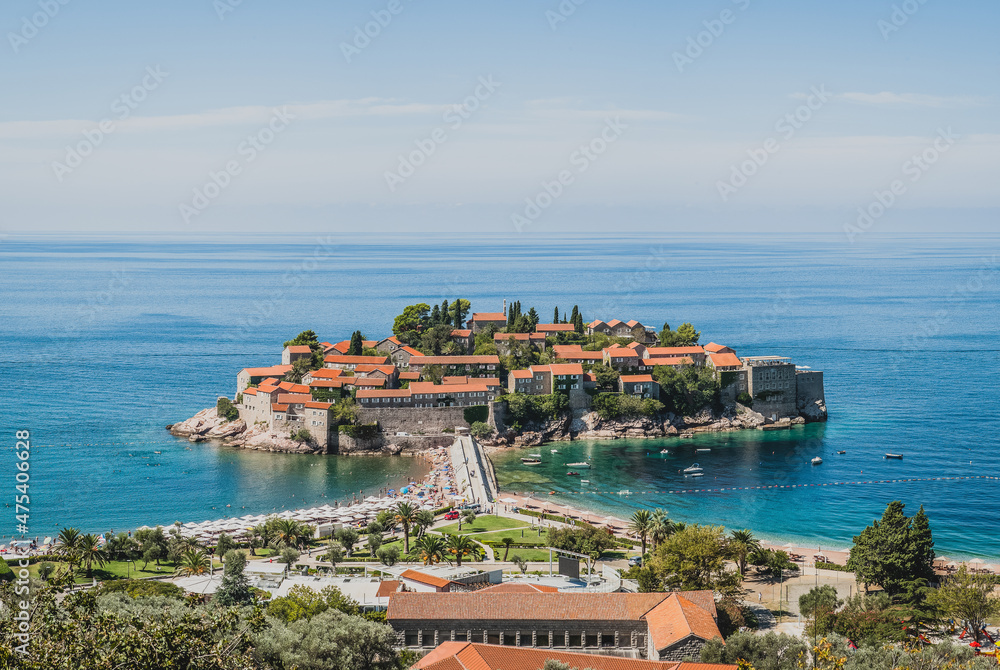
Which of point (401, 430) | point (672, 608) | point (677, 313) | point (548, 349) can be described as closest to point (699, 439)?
point (548, 349)

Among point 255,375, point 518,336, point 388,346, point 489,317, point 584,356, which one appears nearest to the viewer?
point 255,375

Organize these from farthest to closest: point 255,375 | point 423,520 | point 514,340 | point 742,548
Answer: point 514,340 < point 255,375 < point 423,520 < point 742,548

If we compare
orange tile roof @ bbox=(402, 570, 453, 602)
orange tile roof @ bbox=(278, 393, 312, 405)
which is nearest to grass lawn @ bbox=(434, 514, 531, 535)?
orange tile roof @ bbox=(402, 570, 453, 602)

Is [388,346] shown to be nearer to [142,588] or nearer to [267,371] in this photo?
[267,371]

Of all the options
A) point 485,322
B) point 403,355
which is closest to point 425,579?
point 403,355

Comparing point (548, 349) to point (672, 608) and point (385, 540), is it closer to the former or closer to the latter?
point (385, 540)

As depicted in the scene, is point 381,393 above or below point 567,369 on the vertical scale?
below

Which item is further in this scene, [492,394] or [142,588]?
[492,394]
